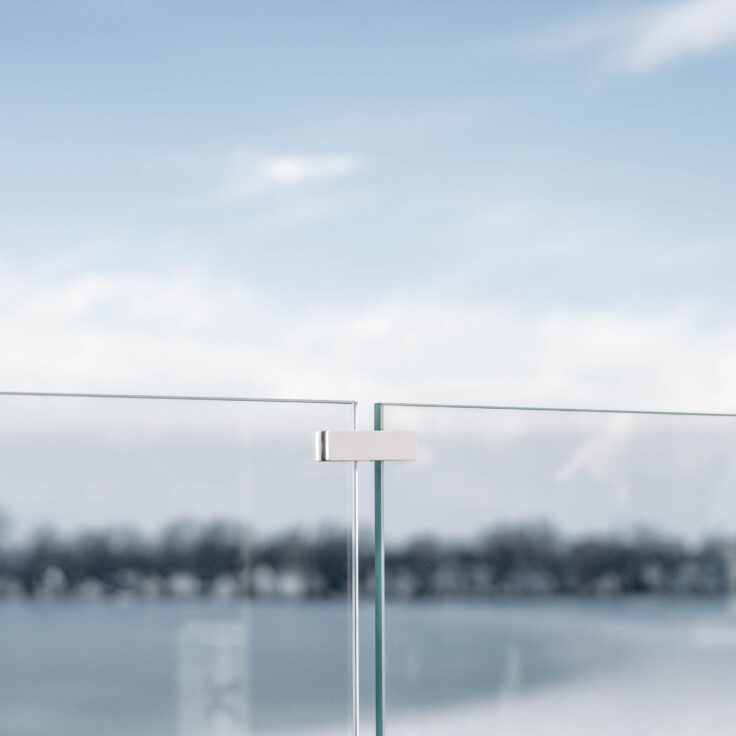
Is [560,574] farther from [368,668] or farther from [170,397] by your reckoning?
[170,397]

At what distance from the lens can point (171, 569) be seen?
3.71 m

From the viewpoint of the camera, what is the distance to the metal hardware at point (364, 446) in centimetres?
383

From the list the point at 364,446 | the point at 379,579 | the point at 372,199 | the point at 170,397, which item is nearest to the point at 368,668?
the point at 379,579

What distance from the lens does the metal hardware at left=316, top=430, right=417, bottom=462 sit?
3.83 m

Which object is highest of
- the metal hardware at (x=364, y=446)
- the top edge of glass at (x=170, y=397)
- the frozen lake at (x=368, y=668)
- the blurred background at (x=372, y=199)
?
the blurred background at (x=372, y=199)

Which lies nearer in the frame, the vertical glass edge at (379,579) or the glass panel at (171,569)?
the glass panel at (171,569)

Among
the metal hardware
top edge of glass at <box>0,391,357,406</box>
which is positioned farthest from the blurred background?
the metal hardware

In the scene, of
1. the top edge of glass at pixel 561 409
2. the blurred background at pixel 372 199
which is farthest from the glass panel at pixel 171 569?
the blurred background at pixel 372 199

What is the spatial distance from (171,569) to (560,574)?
1.46 m

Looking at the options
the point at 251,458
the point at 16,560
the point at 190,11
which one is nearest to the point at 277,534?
the point at 251,458

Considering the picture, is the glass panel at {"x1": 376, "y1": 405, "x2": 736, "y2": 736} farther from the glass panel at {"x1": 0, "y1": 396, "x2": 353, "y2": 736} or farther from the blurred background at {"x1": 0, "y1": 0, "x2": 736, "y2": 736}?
the blurred background at {"x1": 0, "y1": 0, "x2": 736, "y2": 736}

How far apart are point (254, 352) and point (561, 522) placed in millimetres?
17537

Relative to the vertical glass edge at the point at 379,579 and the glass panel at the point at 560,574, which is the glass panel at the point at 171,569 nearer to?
the vertical glass edge at the point at 379,579

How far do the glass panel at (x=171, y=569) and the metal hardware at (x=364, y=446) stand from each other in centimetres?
10
